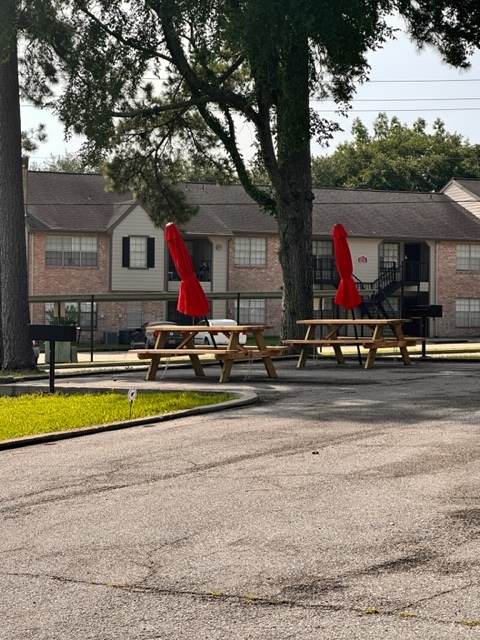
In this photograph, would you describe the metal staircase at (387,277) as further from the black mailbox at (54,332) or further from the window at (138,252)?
the black mailbox at (54,332)

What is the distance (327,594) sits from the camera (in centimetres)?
568

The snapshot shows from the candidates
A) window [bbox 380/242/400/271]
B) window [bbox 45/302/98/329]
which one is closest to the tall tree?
window [bbox 45/302/98/329]

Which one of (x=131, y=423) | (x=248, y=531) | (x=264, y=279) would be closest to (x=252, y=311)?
(x=264, y=279)

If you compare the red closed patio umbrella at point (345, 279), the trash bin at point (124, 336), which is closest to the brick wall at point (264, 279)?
the trash bin at point (124, 336)

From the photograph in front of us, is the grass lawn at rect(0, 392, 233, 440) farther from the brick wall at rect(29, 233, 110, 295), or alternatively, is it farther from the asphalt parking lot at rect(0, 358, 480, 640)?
the brick wall at rect(29, 233, 110, 295)

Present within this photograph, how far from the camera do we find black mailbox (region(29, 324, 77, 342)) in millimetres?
15352

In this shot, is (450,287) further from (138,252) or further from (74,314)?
(74,314)

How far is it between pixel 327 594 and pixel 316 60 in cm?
1995

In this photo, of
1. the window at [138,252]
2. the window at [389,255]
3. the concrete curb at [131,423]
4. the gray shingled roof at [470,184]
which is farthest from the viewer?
the gray shingled roof at [470,184]

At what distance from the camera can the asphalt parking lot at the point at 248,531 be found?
538 centimetres

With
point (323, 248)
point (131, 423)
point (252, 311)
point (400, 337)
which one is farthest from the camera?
point (323, 248)

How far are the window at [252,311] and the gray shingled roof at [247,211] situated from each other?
12.4 feet

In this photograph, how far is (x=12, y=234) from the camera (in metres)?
24.7

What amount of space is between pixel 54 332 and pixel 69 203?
44774mm
